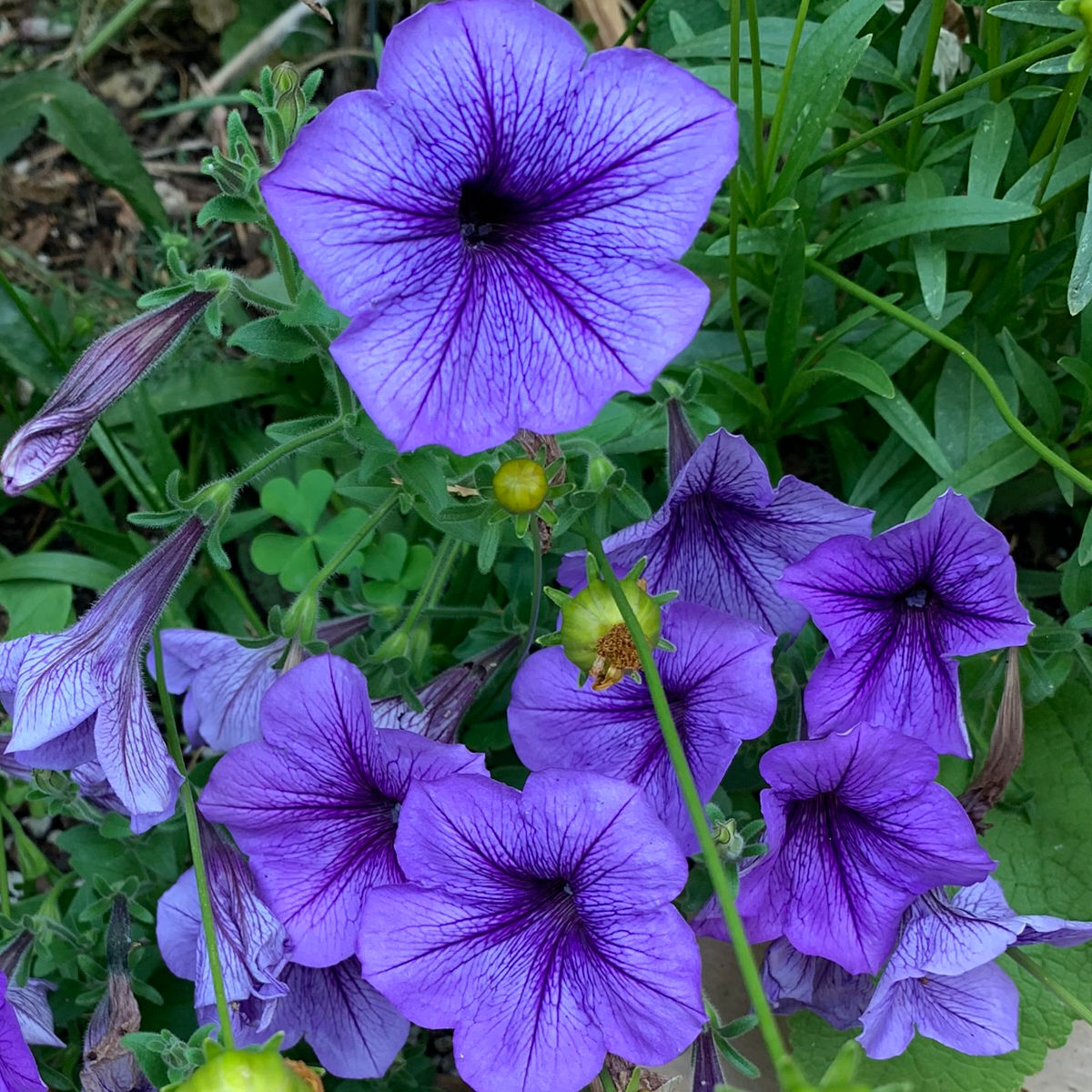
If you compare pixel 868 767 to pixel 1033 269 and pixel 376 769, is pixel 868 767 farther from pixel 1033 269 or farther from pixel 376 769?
pixel 1033 269

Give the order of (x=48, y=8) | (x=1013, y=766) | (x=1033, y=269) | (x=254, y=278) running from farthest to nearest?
1. (x=48, y=8)
2. (x=254, y=278)
3. (x=1033, y=269)
4. (x=1013, y=766)

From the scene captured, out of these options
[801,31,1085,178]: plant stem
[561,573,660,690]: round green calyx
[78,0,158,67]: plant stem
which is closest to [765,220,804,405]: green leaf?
[801,31,1085,178]: plant stem

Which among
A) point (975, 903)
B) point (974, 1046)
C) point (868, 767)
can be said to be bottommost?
point (974, 1046)

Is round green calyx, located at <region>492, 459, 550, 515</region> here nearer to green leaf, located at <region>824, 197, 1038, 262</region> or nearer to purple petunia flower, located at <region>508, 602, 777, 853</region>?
purple petunia flower, located at <region>508, 602, 777, 853</region>

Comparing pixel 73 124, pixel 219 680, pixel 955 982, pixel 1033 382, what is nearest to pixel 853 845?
pixel 955 982

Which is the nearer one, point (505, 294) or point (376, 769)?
point (505, 294)

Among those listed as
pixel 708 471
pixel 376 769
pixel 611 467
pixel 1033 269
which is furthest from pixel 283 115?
pixel 1033 269

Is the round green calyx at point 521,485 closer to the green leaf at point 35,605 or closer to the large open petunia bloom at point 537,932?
the large open petunia bloom at point 537,932
